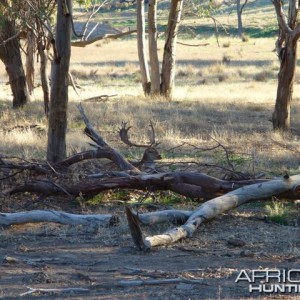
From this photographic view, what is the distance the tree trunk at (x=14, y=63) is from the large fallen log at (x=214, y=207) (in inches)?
503

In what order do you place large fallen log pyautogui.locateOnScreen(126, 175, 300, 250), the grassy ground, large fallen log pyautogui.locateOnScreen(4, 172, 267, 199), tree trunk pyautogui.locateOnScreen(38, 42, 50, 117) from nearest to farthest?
the grassy ground → large fallen log pyautogui.locateOnScreen(126, 175, 300, 250) → large fallen log pyautogui.locateOnScreen(4, 172, 267, 199) → tree trunk pyautogui.locateOnScreen(38, 42, 50, 117)

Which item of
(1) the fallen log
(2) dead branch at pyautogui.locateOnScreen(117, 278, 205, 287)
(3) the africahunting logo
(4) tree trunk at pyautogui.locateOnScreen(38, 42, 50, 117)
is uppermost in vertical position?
(2) dead branch at pyautogui.locateOnScreen(117, 278, 205, 287)

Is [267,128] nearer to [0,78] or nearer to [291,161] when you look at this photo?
[291,161]

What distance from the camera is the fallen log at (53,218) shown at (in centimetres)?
745

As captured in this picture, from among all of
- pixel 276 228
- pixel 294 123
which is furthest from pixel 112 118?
pixel 276 228

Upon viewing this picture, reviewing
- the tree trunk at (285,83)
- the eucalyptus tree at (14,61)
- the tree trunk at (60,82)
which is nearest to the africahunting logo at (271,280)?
the tree trunk at (60,82)

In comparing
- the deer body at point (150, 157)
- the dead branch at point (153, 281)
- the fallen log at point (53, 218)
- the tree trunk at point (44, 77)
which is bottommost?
the tree trunk at point (44, 77)

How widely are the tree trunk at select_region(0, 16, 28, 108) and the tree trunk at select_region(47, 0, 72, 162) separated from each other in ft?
31.3

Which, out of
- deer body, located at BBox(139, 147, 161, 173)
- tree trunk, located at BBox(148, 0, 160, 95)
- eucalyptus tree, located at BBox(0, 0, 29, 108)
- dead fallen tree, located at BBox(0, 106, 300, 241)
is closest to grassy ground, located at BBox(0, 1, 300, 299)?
dead fallen tree, located at BBox(0, 106, 300, 241)

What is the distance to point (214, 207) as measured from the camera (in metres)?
7.68

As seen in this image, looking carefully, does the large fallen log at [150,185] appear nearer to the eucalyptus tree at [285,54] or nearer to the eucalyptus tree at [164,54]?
the eucalyptus tree at [285,54]

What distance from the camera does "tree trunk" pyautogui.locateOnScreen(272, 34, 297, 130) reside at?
603 inches

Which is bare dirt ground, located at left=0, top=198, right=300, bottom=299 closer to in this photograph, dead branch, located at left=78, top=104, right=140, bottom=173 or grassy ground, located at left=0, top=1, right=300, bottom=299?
grassy ground, located at left=0, top=1, right=300, bottom=299

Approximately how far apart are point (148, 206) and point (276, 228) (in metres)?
1.62
